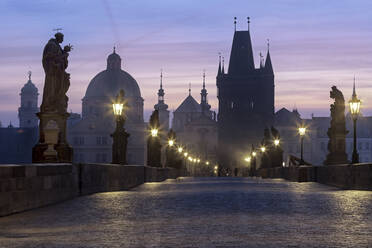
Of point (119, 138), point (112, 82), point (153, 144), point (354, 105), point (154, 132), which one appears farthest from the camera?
point (112, 82)

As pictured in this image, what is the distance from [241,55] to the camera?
145m

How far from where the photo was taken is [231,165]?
142250 millimetres

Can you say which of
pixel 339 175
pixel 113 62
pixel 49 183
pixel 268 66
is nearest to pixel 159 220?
pixel 49 183

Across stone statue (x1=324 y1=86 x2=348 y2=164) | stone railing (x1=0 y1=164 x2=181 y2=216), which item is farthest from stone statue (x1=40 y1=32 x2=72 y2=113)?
stone statue (x1=324 y1=86 x2=348 y2=164)

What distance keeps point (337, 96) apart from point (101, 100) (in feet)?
392

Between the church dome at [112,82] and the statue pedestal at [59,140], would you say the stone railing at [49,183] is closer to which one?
the statue pedestal at [59,140]

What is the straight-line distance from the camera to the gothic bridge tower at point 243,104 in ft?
476

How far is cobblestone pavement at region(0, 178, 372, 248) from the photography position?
8.31 metres

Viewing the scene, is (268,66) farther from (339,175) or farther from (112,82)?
(339,175)

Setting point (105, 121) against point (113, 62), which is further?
point (113, 62)

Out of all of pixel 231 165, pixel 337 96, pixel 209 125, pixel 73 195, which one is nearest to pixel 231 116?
pixel 231 165

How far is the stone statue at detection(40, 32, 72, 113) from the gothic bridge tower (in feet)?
398

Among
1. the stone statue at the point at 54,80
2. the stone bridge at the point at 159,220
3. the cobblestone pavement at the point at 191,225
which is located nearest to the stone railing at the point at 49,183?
the stone bridge at the point at 159,220

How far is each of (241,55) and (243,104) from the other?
32.5 ft
